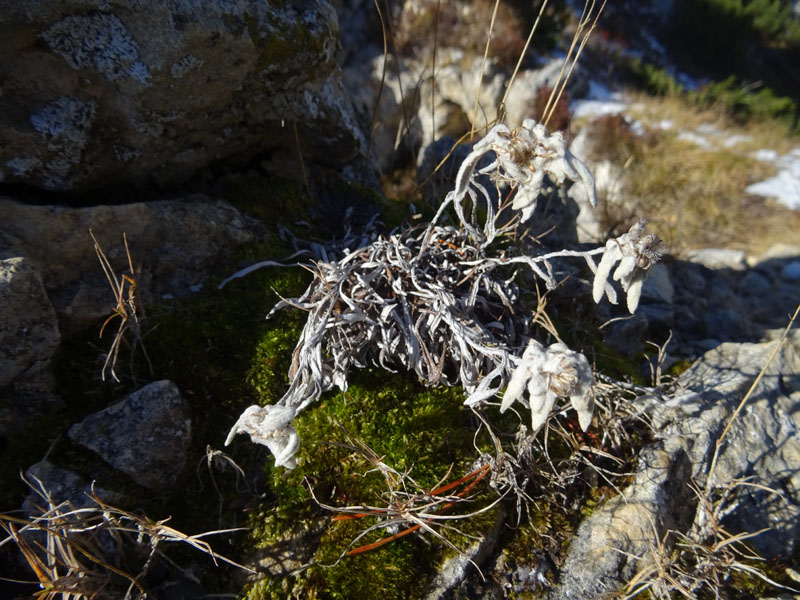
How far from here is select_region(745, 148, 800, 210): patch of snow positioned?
10469 mm

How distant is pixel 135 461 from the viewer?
1.87 metres

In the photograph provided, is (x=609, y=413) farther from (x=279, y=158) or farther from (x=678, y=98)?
(x=678, y=98)

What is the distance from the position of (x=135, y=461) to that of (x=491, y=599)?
151 centimetres

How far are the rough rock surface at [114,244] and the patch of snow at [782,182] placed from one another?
12.1 metres

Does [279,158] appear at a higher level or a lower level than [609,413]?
higher

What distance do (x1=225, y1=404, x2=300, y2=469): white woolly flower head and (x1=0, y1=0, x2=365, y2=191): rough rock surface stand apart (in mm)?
1571

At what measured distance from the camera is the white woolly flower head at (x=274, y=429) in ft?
5.61

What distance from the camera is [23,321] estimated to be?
185cm

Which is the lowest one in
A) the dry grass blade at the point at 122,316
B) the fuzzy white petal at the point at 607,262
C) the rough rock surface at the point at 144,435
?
the rough rock surface at the point at 144,435

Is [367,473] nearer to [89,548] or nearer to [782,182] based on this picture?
[89,548]

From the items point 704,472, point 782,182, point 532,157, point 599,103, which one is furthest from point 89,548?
point 599,103

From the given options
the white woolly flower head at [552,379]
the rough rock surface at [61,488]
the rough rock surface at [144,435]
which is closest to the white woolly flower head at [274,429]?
the rough rock surface at [144,435]

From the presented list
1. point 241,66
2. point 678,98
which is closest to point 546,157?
point 241,66

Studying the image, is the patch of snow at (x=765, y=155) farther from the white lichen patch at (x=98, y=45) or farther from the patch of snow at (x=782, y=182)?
the white lichen patch at (x=98, y=45)
